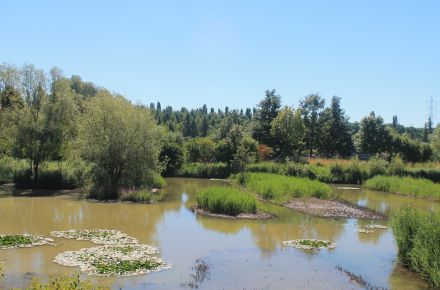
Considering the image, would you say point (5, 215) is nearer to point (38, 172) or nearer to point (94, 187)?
point (94, 187)

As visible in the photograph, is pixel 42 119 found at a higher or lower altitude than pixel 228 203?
higher

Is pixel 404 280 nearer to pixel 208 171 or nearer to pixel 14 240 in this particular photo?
pixel 14 240

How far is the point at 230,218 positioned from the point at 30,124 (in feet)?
65.1

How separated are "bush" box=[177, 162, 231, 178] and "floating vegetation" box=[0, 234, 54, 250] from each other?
3606 cm

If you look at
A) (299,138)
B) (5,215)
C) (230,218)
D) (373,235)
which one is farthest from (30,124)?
(299,138)

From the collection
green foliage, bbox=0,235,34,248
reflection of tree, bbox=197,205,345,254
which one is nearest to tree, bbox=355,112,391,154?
reflection of tree, bbox=197,205,345,254

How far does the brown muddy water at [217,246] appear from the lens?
50.5 ft

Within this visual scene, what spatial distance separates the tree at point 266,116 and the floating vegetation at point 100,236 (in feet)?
154

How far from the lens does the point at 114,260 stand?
54.1ft

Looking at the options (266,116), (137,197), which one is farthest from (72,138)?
(266,116)

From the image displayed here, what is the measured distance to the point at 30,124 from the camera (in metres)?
37.4

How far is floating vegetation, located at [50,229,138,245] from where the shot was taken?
20094mm

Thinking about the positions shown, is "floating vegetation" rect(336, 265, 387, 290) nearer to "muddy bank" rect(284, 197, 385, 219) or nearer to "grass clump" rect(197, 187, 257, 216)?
"grass clump" rect(197, 187, 257, 216)

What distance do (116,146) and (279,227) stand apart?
14450mm
